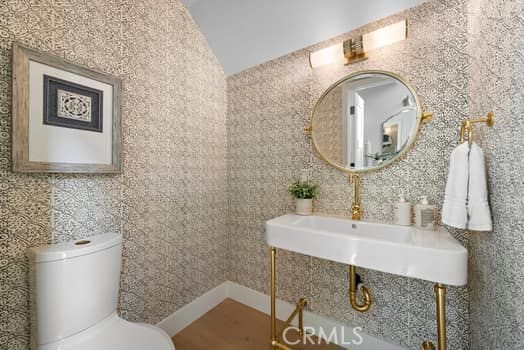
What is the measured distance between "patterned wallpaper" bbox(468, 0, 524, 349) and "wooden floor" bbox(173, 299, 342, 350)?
36.7 inches

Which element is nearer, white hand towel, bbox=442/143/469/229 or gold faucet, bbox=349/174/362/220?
white hand towel, bbox=442/143/469/229

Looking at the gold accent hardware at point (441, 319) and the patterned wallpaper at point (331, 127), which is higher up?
the patterned wallpaper at point (331, 127)

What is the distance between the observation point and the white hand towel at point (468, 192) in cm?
79

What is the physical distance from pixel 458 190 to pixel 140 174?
161 centimetres

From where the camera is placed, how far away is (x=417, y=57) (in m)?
1.17

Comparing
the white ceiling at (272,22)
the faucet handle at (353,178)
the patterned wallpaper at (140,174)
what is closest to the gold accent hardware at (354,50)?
the white ceiling at (272,22)

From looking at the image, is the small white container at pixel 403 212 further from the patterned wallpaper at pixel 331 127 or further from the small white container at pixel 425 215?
the patterned wallpaper at pixel 331 127

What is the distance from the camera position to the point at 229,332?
4.96ft

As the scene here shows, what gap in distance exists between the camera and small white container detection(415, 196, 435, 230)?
108 cm

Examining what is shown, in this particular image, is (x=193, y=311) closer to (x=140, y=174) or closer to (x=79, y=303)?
(x=79, y=303)

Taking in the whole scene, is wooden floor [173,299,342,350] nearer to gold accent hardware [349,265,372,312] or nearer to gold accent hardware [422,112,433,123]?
gold accent hardware [349,265,372,312]

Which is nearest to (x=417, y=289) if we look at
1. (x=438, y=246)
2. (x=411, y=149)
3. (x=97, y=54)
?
(x=438, y=246)
